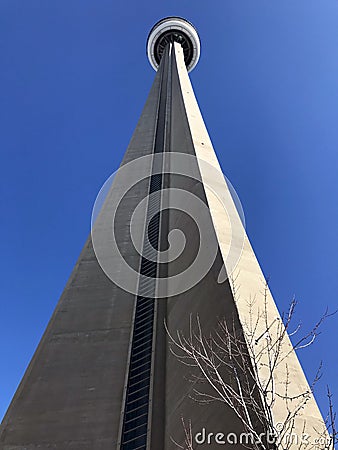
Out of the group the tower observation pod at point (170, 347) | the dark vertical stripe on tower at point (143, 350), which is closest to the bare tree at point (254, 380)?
the tower observation pod at point (170, 347)

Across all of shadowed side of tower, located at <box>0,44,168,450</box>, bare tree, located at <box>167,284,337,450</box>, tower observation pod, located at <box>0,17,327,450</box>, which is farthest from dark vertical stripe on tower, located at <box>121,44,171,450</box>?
bare tree, located at <box>167,284,337,450</box>

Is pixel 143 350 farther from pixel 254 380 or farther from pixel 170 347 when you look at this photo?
pixel 254 380

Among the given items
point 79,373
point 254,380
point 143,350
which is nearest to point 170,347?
point 143,350

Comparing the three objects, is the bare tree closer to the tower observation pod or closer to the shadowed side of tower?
the tower observation pod

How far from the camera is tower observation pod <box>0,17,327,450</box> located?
4.42 meters

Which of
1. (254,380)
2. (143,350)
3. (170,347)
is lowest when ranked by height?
(254,380)

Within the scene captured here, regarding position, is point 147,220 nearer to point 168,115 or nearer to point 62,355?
point 62,355

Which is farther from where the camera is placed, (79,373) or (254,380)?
(79,373)

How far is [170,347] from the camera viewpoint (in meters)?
7.86

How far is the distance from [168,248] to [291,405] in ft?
25.2

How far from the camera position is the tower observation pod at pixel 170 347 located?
4.42 m

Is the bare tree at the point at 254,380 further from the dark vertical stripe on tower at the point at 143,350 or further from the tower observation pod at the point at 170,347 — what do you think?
the dark vertical stripe on tower at the point at 143,350

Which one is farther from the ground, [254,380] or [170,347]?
[170,347]

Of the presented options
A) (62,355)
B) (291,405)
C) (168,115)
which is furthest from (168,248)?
(168,115)
